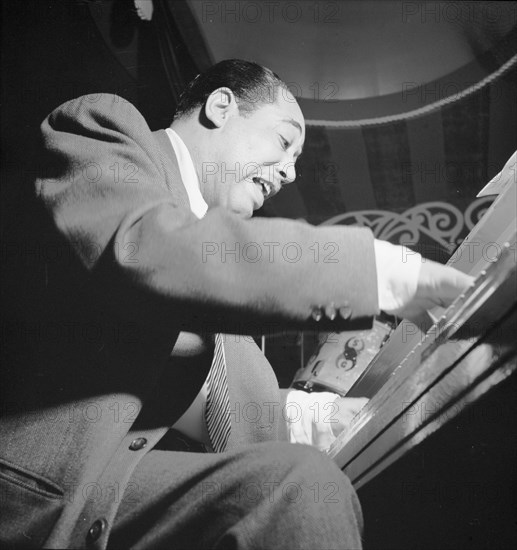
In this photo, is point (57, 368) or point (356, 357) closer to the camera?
point (57, 368)

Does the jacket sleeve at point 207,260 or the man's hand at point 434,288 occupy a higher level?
the jacket sleeve at point 207,260

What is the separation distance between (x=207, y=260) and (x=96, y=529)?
1.11 feet

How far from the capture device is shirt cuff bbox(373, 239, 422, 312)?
1.70 feet

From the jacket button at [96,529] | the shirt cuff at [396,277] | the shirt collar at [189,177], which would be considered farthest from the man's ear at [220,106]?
the jacket button at [96,529]

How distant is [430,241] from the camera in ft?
5.28

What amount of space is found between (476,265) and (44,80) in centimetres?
148

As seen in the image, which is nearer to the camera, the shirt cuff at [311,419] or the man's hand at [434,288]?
the man's hand at [434,288]

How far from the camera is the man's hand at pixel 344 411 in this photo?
35.5 inches

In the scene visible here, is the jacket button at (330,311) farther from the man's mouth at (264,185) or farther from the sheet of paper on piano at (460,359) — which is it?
the man's mouth at (264,185)

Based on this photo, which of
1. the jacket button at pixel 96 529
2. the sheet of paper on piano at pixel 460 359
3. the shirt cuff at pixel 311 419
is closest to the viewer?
the sheet of paper on piano at pixel 460 359

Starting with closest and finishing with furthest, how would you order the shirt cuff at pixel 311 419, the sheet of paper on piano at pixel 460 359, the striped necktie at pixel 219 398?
the sheet of paper on piano at pixel 460 359, the striped necktie at pixel 219 398, the shirt cuff at pixel 311 419

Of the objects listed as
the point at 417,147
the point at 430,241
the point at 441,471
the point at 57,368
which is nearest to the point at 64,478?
the point at 57,368

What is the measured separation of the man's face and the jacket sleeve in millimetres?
367

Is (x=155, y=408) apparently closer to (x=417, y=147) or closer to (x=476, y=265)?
(x=476, y=265)
